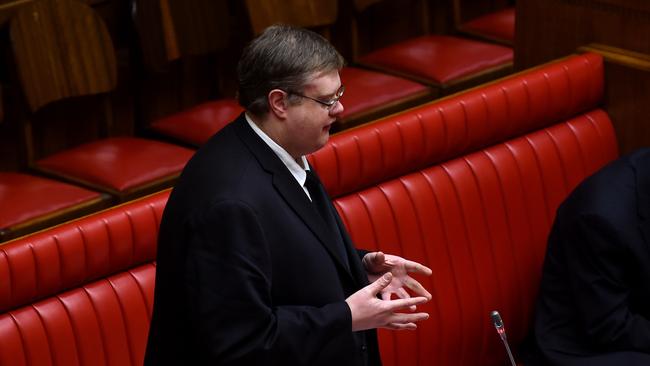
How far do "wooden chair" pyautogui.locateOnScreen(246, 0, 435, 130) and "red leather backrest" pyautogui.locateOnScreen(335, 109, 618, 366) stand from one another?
2.01ft

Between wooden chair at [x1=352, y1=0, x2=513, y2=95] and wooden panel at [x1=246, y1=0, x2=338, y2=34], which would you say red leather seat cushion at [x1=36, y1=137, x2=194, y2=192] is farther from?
wooden chair at [x1=352, y1=0, x2=513, y2=95]

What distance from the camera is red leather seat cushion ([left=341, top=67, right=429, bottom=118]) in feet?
10.0

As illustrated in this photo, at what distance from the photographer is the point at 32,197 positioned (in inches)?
99.2

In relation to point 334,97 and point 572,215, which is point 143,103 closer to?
point 572,215

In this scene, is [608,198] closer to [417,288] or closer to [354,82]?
[417,288]

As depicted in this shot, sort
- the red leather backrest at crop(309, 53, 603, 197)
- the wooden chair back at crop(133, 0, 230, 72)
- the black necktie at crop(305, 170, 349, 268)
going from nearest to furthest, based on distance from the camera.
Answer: the black necktie at crop(305, 170, 349, 268) → the red leather backrest at crop(309, 53, 603, 197) → the wooden chair back at crop(133, 0, 230, 72)

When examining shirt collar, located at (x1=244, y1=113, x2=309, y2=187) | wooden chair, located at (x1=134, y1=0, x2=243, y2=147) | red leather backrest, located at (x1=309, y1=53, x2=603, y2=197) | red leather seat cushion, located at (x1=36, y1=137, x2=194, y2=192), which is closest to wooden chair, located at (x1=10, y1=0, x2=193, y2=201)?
red leather seat cushion, located at (x1=36, y1=137, x2=194, y2=192)

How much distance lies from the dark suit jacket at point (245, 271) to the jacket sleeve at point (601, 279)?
2.47 feet

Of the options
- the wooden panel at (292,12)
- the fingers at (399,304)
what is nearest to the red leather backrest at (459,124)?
the fingers at (399,304)

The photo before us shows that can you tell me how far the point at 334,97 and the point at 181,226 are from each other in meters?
0.25

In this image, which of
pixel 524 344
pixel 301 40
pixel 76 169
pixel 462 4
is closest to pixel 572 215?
pixel 524 344

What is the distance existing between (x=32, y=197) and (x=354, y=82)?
1.03m

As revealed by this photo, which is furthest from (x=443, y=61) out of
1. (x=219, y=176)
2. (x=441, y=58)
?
(x=219, y=176)

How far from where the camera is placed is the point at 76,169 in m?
2.71
